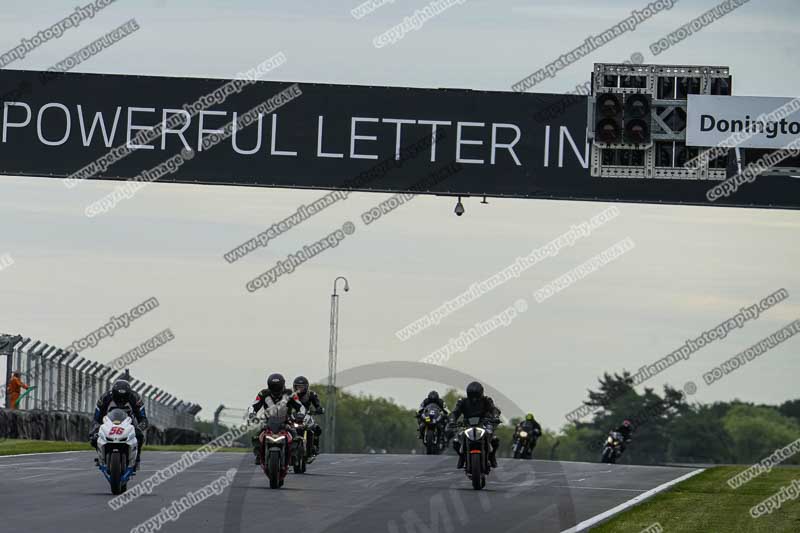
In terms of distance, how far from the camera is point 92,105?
26266mm

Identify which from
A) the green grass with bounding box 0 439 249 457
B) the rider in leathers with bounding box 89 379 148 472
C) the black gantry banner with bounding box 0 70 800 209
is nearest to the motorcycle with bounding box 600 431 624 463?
the green grass with bounding box 0 439 249 457

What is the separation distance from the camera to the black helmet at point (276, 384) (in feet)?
69.8

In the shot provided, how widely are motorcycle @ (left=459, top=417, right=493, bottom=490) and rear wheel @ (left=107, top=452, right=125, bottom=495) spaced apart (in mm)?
5317

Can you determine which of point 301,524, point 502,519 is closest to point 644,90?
point 502,519

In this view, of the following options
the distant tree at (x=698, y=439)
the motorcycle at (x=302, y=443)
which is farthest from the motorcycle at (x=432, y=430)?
the distant tree at (x=698, y=439)

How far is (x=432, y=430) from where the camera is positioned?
117ft

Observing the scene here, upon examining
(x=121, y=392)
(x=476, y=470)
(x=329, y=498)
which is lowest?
(x=329, y=498)

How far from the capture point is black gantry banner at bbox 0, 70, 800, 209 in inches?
1011

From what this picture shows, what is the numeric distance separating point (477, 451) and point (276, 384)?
305 centimetres

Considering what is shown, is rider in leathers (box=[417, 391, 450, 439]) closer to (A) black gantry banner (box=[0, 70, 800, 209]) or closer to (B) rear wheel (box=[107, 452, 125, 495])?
(A) black gantry banner (box=[0, 70, 800, 209])

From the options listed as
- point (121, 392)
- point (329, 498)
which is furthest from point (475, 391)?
point (121, 392)

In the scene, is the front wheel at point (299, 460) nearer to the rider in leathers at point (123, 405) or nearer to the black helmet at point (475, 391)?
the black helmet at point (475, 391)

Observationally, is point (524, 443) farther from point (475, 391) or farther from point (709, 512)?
point (709, 512)

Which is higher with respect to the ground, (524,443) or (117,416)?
(117,416)
